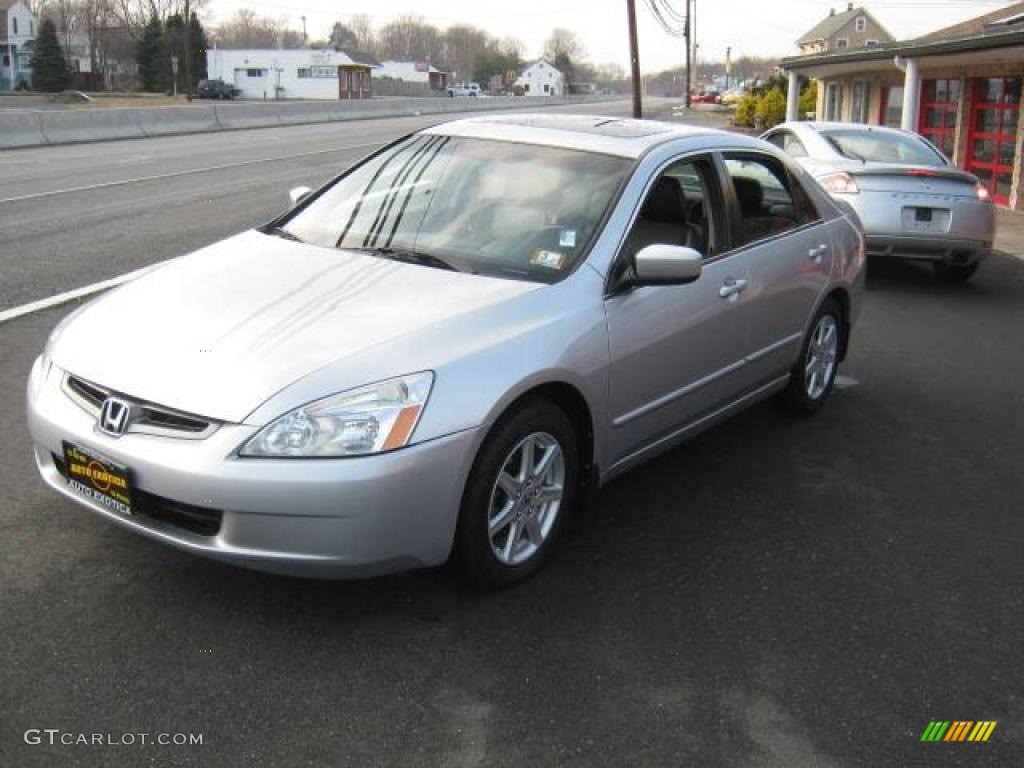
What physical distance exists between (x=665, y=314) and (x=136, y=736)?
2.50m

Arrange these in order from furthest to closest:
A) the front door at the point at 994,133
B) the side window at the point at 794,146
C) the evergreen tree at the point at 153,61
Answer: the evergreen tree at the point at 153,61 → the front door at the point at 994,133 → the side window at the point at 794,146

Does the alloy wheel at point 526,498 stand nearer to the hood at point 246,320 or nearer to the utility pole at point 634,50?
the hood at point 246,320

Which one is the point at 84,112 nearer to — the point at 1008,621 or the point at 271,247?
the point at 271,247

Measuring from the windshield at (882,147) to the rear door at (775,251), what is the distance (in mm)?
5544

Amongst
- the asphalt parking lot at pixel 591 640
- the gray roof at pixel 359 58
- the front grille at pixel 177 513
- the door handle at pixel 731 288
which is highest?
the gray roof at pixel 359 58

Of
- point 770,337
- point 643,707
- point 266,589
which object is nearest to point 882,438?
point 770,337

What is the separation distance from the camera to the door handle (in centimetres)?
472

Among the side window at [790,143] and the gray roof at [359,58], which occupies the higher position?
the gray roof at [359,58]

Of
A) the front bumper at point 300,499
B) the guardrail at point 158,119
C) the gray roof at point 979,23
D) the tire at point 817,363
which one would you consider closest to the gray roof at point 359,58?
the guardrail at point 158,119

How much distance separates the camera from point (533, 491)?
378 cm

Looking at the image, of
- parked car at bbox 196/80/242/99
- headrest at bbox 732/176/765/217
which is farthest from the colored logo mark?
parked car at bbox 196/80/242/99

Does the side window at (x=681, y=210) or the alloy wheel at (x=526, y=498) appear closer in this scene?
the alloy wheel at (x=526, y=498)

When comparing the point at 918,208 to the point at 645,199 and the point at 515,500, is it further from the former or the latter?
the point at 515,500

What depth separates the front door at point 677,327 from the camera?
413cm
